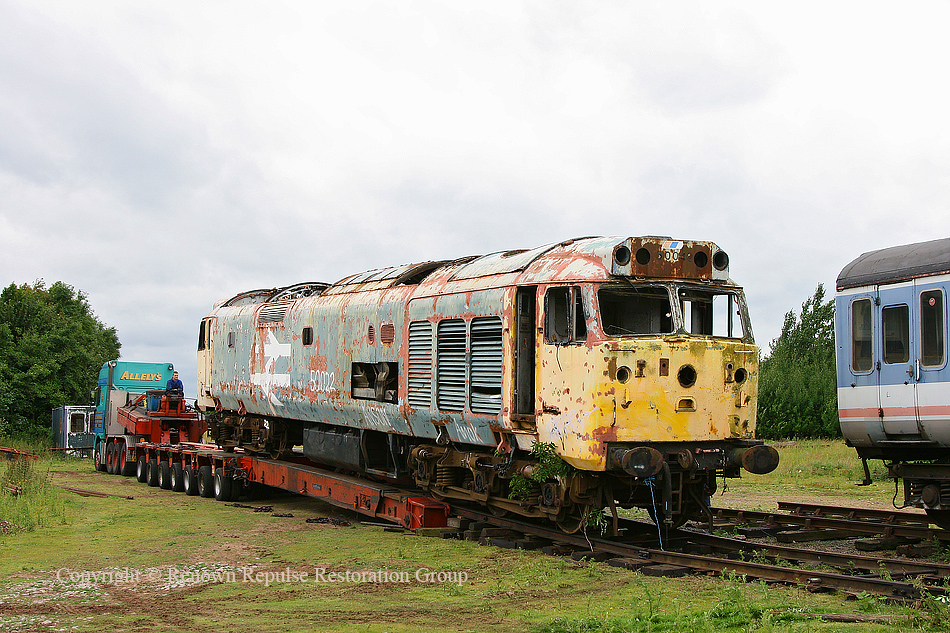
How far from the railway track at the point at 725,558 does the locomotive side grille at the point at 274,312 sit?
6.47 m

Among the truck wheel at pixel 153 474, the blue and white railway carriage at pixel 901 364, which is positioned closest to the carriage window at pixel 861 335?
the blue and white railway carriage at pixel 901 364

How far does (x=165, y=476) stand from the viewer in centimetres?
2219

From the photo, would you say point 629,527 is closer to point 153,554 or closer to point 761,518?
point 761,518

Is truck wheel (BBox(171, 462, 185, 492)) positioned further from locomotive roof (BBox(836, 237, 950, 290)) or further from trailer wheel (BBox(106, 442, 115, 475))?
locomotive roof (BBox(836, 237, 950, 290))

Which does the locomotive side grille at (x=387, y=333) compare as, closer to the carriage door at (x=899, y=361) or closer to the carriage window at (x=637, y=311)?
the carriage window at (x=637, y=311)

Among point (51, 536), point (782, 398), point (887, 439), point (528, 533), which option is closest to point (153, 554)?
point (51, 536)

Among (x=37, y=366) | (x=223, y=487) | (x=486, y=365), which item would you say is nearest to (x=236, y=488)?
(x=223, y=487)

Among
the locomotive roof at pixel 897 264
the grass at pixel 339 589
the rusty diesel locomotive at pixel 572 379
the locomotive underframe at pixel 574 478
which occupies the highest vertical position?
the locomotive roof at pixel 897 264

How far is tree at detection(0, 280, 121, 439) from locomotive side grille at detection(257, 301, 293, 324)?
20.6 m

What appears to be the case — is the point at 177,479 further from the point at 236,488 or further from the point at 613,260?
the point at 613,260

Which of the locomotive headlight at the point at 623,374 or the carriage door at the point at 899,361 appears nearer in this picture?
the locomotive headlight at the point at 623,374

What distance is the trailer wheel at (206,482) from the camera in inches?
776

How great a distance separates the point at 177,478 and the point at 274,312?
598cm

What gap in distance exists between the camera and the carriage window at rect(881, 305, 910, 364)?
481 inches
